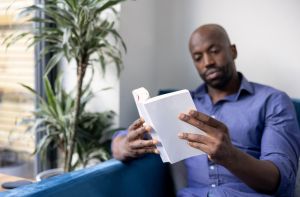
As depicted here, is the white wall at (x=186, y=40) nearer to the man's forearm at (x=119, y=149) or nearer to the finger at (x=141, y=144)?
the man's forearm at (x=119, y=149)

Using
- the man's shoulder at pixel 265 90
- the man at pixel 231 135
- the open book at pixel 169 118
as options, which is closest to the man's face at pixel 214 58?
the man at pixel 231 135

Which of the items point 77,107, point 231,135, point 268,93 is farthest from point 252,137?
point 77,107

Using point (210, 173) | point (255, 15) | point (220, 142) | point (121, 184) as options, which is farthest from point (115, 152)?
point (255, 15)

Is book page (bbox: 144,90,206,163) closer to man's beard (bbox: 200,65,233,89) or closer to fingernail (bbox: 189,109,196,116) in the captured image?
fingernail (bbox: 189,109,196,116)

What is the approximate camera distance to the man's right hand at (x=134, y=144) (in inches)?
46.0

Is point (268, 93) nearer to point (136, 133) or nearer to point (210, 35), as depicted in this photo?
point (210, 35)

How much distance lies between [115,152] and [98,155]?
0.54 meters

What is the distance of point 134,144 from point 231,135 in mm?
451

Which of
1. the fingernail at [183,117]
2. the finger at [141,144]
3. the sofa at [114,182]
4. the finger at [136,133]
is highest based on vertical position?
the fingernail at [183,117]

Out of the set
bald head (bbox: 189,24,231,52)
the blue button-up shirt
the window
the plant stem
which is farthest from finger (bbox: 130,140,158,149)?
the window

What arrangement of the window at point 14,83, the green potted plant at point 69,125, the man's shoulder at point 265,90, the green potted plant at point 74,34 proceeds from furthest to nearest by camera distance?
the window at point 14,83
the green potted plant at point 69,125
the green potted plant at point 74,34
the man's shoulder at point 265,90

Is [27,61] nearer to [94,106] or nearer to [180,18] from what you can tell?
[94,106]

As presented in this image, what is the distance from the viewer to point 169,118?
0.97m

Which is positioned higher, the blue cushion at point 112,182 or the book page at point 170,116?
the book page at point 170,116
